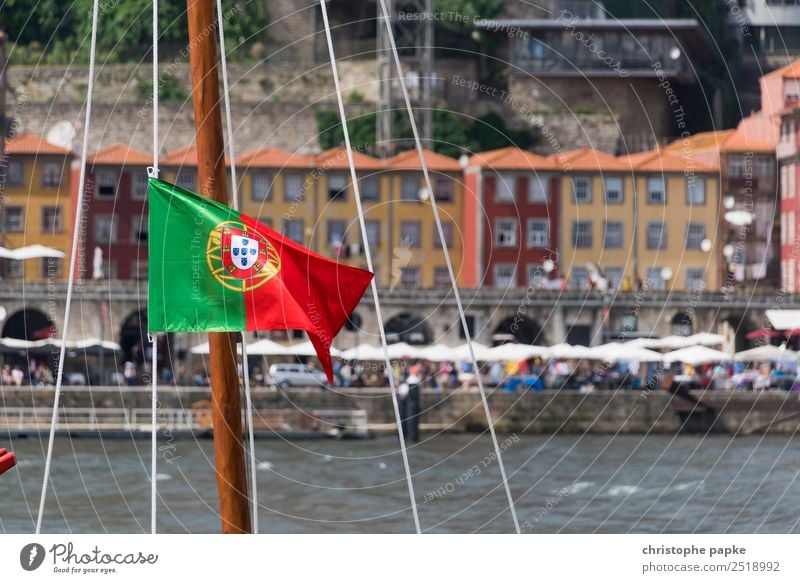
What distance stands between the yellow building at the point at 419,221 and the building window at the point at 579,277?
4129 millimetres

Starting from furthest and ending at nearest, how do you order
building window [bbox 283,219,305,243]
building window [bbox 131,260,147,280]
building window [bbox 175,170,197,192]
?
building window [bbox 283,219,305,243] → building window [bbox 131,260,147,280] → building window [bbox 175,170,197,192]

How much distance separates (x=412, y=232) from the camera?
67312 mm

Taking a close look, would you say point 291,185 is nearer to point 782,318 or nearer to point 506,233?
point 506,233

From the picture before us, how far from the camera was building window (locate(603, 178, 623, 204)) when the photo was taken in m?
64.5

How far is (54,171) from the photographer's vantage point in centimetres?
6669

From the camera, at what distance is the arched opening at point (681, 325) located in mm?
61344

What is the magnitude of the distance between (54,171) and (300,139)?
18.4 meters

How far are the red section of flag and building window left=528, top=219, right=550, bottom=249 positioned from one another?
57.2 metres

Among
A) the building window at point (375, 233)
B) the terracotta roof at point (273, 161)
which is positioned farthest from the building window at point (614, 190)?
the terracotta roof at point (273, 161)

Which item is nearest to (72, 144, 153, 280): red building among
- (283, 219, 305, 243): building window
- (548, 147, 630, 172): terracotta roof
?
(283, 219, 305, 243): building window

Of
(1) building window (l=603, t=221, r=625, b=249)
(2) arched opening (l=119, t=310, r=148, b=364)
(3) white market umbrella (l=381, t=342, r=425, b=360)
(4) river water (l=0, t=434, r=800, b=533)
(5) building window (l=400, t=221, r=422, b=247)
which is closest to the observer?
(4) river water (l=0, t=434, r=800, b=533)

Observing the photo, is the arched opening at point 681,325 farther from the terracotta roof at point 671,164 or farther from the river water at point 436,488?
the river water at point 436,488

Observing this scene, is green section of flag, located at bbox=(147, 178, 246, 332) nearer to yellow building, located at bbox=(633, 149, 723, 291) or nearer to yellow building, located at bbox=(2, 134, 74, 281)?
yellow building, located at bbox=(633, 149, 723, 291)

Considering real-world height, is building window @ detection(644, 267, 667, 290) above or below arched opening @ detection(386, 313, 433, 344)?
above
